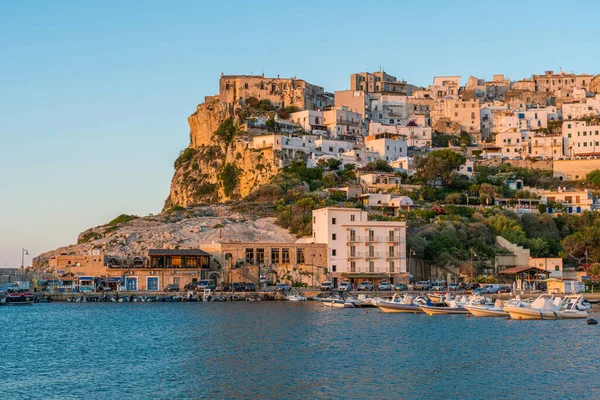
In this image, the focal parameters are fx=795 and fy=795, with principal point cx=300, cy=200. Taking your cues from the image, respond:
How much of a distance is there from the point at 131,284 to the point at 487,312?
3127 centimetres

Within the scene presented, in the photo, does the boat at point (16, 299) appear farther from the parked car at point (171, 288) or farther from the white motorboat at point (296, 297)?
the white motorboat at point (296, 297)

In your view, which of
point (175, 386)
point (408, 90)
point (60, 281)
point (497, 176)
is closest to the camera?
point (175, 386)

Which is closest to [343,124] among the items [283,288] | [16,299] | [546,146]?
[546,146]

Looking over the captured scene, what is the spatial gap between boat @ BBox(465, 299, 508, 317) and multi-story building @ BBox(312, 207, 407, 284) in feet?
51.1

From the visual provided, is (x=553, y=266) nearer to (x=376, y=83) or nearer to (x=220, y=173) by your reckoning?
(x=220, y=173)

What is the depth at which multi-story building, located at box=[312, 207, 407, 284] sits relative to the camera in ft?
232

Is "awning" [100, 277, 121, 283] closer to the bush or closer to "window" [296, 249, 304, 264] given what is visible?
"window" [296, 249, 304, 264]

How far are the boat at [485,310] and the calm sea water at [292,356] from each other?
4.94ft

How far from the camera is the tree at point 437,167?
96.1 metres

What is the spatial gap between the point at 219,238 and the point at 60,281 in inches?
588

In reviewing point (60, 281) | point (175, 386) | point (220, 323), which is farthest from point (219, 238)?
point (175, 386)

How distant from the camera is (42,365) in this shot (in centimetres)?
3547

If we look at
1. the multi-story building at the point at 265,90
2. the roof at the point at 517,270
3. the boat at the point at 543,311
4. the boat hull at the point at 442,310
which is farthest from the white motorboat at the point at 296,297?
the multi-story building at the point at 265,90

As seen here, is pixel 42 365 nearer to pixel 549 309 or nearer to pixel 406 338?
pixel 406 338
